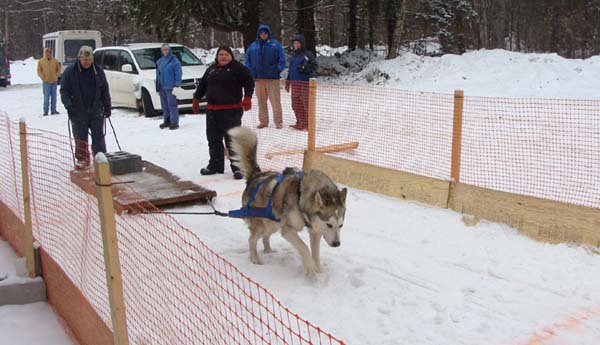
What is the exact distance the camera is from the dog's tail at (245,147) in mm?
5141

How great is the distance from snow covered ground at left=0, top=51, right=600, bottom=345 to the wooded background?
9130 mm

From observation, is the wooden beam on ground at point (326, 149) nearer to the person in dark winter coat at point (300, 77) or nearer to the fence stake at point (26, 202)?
the person in dark winter coat at point (300, 77)

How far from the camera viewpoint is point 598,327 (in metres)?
3.93

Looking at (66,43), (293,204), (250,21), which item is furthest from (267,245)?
(66,43)

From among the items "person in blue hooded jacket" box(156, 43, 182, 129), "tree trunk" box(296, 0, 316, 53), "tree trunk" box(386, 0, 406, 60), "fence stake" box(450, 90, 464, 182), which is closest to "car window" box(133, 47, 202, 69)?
"person in blue hooded jacket" box(156, 43, 182, 129)

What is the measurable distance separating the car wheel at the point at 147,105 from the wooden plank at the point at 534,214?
9889 mm

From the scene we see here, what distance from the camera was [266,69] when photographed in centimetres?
1144

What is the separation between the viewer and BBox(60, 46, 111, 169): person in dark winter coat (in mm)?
7945

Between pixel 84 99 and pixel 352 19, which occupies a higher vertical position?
pixel 352 19

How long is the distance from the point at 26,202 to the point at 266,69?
273 inches

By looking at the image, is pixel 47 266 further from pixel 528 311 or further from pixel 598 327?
pixel 598 327

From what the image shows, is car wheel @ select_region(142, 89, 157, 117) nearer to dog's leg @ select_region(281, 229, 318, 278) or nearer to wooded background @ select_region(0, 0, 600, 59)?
wooded background @ select_region(0, 0, 600, 59)

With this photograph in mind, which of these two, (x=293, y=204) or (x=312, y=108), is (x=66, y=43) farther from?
(x=293, y=204)

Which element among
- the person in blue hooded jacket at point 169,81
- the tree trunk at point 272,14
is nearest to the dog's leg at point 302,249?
the person in blue hooded jacket at point 169,81
